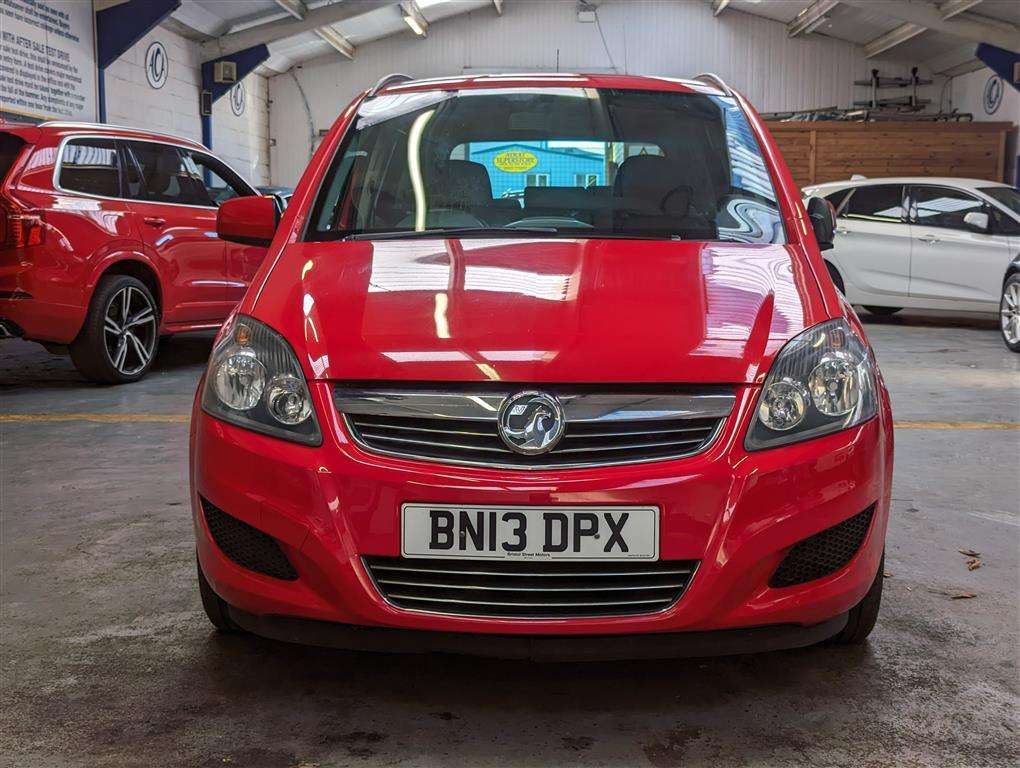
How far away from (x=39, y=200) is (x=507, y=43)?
17.0m

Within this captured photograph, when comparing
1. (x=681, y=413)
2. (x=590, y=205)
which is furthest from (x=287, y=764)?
(x=590, y=205)

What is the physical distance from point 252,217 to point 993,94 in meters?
18.6

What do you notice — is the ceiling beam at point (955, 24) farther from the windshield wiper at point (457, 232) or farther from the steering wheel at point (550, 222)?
the windshield wiper at point (457, 232)

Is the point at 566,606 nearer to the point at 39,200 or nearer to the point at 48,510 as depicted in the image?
the point at 48,510

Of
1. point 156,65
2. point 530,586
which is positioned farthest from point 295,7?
point 530,586

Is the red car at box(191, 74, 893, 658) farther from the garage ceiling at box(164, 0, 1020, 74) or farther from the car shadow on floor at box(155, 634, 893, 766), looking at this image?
the garage ceiling at box(164, 0, 1020, 74)

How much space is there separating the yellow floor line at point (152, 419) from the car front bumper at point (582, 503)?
11.7 feet

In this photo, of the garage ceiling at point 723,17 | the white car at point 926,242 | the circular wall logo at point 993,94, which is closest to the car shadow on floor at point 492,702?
the white car at point 926,242

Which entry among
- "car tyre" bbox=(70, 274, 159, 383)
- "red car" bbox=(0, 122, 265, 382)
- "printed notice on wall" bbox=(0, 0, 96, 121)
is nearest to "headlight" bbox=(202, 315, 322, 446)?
"red car" bbox=(0, 122, 265, 382)

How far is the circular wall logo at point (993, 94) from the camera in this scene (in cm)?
1872

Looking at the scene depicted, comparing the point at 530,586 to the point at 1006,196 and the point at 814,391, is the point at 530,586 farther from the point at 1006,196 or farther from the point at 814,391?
the point at 1006,196

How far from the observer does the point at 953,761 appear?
2.06 m

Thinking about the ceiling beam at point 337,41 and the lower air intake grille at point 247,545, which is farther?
the ceiling beam at point 337,41

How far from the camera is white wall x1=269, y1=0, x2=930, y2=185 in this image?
2172 centimetres
